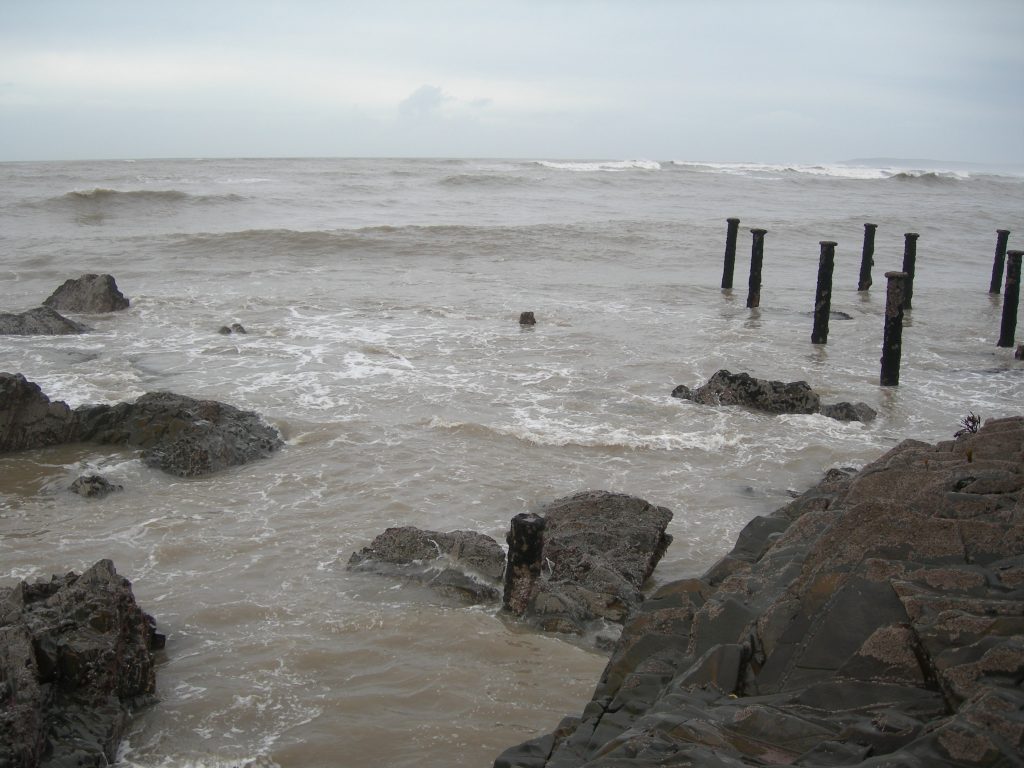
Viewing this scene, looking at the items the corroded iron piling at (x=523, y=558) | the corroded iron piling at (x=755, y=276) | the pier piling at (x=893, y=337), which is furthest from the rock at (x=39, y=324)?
the pier piling at (x=893, y=337)

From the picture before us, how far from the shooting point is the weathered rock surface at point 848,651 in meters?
3.48

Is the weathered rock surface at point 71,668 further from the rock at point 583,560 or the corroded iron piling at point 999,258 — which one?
the corroded iron piling at point 999,258

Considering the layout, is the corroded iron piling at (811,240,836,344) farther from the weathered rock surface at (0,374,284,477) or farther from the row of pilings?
the weathered rock surface at (0,374,284,477)

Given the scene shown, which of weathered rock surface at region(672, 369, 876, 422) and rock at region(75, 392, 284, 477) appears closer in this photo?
rock at region(75, 392, 284, 477)

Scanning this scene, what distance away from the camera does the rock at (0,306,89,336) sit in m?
15.7

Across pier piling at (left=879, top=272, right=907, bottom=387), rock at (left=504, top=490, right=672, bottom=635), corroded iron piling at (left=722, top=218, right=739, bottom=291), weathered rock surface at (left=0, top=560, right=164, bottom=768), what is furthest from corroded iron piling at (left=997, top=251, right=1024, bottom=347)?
weathered rock surface at (left=0, top=560, right=164, bottom=768)

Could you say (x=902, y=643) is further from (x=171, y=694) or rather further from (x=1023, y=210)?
(x=1023, y=210)

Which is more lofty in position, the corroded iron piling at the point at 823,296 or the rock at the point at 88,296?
the corroded iron piling at the point at 823,296

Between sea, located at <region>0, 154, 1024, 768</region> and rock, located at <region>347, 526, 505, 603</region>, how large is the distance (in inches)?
8.8

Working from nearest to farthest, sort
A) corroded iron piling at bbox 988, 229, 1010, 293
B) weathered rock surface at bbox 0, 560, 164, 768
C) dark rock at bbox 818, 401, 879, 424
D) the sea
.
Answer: weathered rock surface at bbox 0, 560, 164, 768 < the sea < dark rock at bbox 818, 401, 879, 424 < corroded iron piling at bbox 988, 229, 1010, 293

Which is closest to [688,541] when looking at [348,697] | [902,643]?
[348,697]

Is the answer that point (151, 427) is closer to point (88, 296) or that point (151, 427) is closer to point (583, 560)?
point (583, 560)

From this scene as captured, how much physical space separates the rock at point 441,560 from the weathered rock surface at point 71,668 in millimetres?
2022

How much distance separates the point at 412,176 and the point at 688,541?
1934 inches
